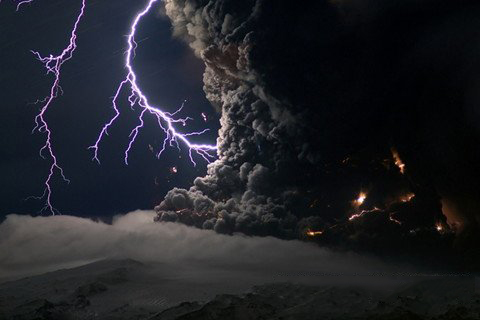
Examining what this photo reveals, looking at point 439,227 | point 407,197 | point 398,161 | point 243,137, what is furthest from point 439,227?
point 243,137

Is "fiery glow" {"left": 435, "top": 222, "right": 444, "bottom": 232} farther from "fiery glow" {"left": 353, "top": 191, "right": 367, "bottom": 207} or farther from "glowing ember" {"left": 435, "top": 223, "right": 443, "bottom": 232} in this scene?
"fiery glow" {"left": 353, "top": 191, "right": 367, "bottom": 207}

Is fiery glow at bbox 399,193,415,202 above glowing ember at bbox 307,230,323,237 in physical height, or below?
above

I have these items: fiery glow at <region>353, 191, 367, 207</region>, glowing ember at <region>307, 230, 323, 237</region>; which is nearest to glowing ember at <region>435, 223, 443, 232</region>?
fiery glow at <region>353, 191, 367, 207</region>

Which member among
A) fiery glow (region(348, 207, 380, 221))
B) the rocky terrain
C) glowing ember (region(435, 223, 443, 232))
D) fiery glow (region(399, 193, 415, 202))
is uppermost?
fiery glow (region(399, 193, 415, 202))

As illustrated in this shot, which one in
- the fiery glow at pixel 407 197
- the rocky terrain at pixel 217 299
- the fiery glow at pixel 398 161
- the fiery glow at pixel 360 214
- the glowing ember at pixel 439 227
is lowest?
the rocky terrain at pixel 217 299

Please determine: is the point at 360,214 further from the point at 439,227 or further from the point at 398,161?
the point at 439,227

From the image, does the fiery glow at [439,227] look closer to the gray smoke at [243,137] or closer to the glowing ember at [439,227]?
the glowing ember at [439,227]

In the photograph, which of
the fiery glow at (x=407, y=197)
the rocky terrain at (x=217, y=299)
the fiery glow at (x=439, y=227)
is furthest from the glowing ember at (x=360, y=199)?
the rocky terrain at (x=217, y=299)

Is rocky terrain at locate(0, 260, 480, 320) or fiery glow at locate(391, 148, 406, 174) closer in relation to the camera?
rocky terrain at locate(0, 260, 480, 320)

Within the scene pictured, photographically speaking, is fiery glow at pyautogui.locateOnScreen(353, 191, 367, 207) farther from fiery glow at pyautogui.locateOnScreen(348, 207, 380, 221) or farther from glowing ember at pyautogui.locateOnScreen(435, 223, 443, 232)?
glowing ember at pyautogui.locateOnScreen(435, 223, 443, 232)

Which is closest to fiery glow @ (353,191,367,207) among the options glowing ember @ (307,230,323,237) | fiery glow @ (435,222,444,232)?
glowing ember @ (307,230,323,237)

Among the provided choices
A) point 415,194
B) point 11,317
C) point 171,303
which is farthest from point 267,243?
point 11,317

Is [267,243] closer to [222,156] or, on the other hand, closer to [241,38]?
[222,156]
